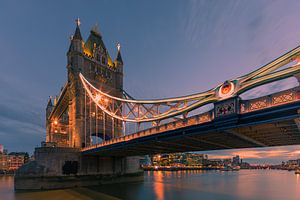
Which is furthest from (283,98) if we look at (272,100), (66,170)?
(66,170)

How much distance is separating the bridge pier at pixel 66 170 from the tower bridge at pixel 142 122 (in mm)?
137

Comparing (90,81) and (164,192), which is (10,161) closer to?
(90,81)

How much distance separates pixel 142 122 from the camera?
95.0 feet

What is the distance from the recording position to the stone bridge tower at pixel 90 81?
46.5 metres

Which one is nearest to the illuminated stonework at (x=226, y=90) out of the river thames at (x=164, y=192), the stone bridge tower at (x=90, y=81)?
the river thames at (x=164, y=192)

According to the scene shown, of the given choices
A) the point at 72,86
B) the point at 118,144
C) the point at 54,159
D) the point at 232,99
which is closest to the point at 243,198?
the point at 118,144

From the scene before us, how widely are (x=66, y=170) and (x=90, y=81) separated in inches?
784

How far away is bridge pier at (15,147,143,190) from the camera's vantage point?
34.6m

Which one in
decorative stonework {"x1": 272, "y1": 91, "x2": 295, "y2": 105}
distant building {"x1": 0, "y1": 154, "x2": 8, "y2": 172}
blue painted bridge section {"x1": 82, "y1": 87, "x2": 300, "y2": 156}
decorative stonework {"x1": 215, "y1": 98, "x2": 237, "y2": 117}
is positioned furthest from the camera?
distant building {"x1": 0, "y1": 154, "x2": 8, "y2": 172}

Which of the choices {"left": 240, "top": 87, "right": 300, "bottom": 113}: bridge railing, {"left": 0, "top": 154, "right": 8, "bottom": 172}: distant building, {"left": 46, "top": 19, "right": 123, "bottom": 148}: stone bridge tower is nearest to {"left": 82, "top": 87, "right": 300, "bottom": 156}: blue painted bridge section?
{"left": 240, "top": 87, "right": 300, "bottom": 113}: bridge railing

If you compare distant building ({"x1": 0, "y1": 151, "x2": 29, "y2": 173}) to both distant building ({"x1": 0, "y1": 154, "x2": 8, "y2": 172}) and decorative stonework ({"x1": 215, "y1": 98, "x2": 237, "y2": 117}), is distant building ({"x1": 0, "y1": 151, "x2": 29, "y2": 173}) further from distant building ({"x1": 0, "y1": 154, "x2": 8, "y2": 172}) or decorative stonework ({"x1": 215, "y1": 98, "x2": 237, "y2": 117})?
decorative stonework ({"x1": 215, "y1": 98, "x2": 237, "y2": 117})

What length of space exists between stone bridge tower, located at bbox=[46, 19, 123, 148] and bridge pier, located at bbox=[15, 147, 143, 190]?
5166 millimetres

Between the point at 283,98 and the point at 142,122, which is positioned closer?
the point at 283,98

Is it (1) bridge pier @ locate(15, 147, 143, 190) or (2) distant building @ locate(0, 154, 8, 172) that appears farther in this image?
(2) distant building @ locate(0, 154, 8, 172)
